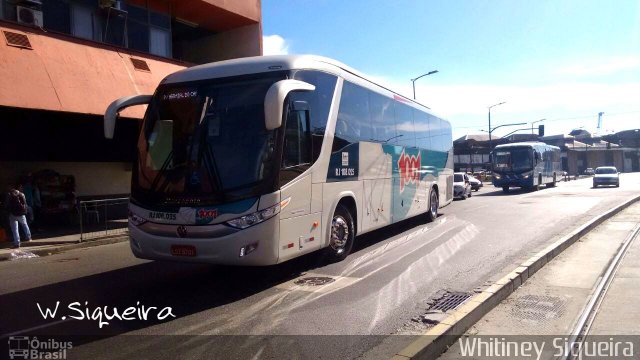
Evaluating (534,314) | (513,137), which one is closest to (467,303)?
(534,314)

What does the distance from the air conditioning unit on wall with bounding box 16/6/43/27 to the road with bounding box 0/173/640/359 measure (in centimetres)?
659

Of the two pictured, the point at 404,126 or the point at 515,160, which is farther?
the point at 515,160

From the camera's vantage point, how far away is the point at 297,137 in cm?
712

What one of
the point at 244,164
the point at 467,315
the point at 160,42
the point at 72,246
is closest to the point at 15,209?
the point at 72,246

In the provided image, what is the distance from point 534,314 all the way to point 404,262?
3.28 metres

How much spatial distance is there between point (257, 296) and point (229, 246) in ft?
2.77

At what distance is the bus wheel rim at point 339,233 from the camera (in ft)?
27.5

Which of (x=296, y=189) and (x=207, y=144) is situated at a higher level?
(x=207, y=144)

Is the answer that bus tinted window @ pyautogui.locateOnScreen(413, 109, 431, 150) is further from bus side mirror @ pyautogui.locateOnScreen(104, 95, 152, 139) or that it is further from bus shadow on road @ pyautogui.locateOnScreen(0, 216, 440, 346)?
bus side mirror @ pyautogui.locateOnScreen(104, 95, 152, 139)

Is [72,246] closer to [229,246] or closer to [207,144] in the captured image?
[207,144]

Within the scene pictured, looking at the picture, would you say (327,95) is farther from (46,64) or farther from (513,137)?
(513,137)

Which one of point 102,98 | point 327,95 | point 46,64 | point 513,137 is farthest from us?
point 513,137

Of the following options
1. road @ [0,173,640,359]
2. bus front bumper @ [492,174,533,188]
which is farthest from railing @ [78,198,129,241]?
bus front bumper @ [492,174,533,188]

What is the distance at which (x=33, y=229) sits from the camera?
15.5 meters
